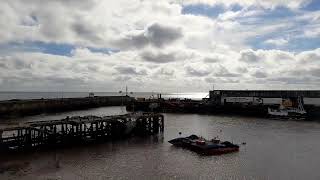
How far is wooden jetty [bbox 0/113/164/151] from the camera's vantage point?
5369 cm

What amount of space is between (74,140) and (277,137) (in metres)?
37.4

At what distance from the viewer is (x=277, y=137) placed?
71.0 metres

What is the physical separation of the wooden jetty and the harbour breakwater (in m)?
36.4

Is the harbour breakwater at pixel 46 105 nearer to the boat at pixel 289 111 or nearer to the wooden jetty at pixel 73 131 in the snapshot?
the wooden jetty at pixel 73 131

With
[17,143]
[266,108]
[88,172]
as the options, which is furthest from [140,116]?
[266,108]

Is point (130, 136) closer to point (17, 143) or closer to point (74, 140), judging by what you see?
point (74, 140)

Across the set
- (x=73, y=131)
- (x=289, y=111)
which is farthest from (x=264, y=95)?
(x=73, y=131)

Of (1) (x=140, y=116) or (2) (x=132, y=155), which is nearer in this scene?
(2) (x=132, y=155)

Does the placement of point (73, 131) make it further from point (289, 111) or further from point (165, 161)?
point (289, 111)

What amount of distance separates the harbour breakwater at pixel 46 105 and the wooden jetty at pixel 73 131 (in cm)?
3640

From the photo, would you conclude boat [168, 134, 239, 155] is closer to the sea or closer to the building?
the sea

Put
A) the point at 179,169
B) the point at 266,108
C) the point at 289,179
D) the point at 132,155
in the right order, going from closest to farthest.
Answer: the point at 289,179, the point at 179,169, the point at 132,155, the point at 266,108

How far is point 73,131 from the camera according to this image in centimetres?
6078

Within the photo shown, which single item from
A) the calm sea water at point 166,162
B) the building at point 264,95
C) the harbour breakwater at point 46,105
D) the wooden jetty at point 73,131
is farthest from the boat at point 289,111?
the harbour breakwater at point 46,105
